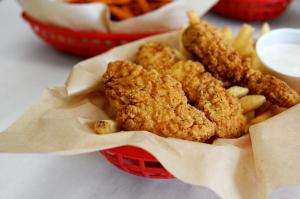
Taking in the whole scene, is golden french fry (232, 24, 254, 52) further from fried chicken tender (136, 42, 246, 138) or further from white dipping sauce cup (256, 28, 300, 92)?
fried chicken tender (136, 42, 246, 138)

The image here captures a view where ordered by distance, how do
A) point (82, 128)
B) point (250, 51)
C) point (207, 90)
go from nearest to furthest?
point (82, 128) → point (207, 90) → point (250, 51)

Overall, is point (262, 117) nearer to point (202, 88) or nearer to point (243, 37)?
point (202, 88)

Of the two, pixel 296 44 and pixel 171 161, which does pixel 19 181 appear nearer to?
pixel 171 161

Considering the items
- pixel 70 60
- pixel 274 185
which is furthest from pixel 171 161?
pixel 70 60

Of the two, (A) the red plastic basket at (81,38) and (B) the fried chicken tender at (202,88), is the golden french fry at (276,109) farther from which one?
(A) the red plastic basket at (81,38)

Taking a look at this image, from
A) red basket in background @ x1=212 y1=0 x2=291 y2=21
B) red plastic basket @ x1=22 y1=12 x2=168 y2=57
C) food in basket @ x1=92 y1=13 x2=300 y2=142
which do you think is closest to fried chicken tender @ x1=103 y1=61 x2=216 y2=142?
food in basket @ x1=92 y1=13 x2=300 y2=142

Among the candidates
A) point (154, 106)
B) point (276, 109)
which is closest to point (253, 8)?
point (276, 109)
